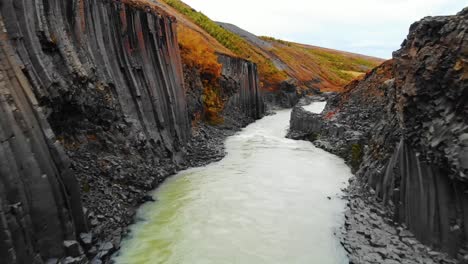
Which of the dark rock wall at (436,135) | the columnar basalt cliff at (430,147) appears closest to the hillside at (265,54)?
the columnar basalt cliff at (430,147)

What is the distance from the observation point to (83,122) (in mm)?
16094

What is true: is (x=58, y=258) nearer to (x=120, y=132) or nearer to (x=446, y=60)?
(x=120, y=132)

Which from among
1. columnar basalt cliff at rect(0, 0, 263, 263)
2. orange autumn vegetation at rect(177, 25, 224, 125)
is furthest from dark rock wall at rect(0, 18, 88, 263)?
orange autumn vegetation at rect(177, 25, 224, 125)

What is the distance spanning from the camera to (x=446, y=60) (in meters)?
10.5

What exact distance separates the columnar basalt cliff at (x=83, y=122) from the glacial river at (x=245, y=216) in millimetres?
1157

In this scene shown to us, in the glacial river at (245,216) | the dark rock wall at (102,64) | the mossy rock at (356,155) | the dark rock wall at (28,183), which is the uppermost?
the dark rock wall at (102,64)

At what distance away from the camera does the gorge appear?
9914mm

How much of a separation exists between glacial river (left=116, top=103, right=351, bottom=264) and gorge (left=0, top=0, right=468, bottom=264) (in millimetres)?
80

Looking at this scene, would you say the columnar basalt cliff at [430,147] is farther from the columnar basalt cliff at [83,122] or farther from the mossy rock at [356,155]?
the columnar basalt cliff at [83,122]

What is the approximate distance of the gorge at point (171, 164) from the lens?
991 centimetres

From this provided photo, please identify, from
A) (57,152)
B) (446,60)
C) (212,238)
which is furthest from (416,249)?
(57,152)

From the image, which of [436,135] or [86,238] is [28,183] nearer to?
[86,238]

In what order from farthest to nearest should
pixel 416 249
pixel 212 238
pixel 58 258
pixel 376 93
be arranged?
pixel 376 93, pixel 212 238, pixel 416 249, pixel 58 258

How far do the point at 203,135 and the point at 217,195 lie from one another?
44.0 ft
